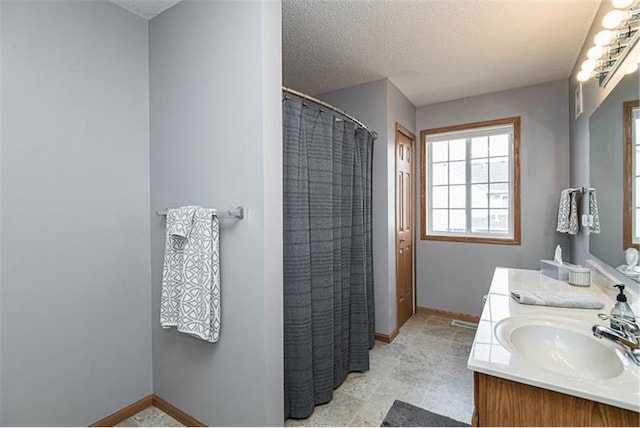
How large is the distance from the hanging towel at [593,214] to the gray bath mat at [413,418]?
145cm

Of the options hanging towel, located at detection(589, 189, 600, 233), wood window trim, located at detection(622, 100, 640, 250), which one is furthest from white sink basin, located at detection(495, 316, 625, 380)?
hanging towel, located at detection(589, 189, 600, 233)

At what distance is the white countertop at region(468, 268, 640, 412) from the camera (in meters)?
0.78

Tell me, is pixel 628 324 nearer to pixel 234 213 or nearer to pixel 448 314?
pixel 234 213

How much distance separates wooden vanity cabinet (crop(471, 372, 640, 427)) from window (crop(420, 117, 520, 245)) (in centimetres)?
260

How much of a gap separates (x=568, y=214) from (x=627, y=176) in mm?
1292

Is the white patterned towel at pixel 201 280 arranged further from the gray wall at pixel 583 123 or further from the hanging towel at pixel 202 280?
the gray wall at pixel 583 123

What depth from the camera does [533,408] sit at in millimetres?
881

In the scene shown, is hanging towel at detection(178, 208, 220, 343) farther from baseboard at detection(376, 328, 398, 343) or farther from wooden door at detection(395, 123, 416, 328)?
wooden door at detection(395, 123, 416, 328)

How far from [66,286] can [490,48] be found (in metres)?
3.20

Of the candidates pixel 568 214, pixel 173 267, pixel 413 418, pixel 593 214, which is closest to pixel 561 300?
pixel 593 214

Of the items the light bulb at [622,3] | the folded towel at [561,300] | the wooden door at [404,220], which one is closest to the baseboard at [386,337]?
the wooden door at [404,220]

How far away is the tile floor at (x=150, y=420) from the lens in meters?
1.75

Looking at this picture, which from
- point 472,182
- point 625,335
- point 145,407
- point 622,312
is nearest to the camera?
point 625,335

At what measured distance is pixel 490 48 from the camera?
2.29 meters
